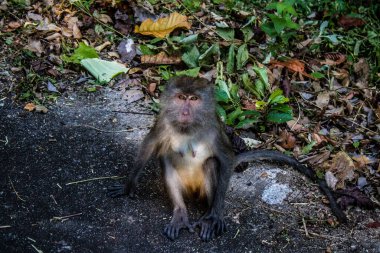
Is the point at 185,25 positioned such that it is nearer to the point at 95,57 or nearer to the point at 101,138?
the point at 95,57

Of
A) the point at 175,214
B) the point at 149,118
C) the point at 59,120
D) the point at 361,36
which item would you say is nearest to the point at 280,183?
the point at 175,214

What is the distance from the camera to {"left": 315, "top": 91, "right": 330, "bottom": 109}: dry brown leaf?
5996 millimetres

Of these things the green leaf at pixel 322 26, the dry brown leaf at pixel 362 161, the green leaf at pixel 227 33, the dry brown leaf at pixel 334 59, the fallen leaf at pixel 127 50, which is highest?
the green leaf at pixel 322 26

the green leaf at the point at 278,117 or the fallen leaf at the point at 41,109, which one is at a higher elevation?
the green leaf at the point at 278,117

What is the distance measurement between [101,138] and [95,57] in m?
1.26

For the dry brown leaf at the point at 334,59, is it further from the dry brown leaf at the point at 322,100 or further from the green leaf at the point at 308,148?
the green leaf at the point at 308,148

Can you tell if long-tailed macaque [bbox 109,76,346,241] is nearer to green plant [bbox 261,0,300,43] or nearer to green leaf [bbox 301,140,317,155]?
green leaf [bbox 301,140,317,155]

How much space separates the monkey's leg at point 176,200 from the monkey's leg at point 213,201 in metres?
0.13

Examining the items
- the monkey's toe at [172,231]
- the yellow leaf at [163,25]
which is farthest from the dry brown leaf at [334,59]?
the monkey's toe at [172,231]

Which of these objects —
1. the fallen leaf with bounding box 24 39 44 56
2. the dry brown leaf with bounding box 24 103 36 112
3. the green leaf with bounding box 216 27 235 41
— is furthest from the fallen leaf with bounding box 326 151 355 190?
the fallen leaf with bounding box 24 39 44 56

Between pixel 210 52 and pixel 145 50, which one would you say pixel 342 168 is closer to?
pixel 210 52

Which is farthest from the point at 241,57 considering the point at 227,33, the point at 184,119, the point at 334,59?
the point at 184,119

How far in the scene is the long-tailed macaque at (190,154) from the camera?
4348 mm

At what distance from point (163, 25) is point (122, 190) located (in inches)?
98.5
